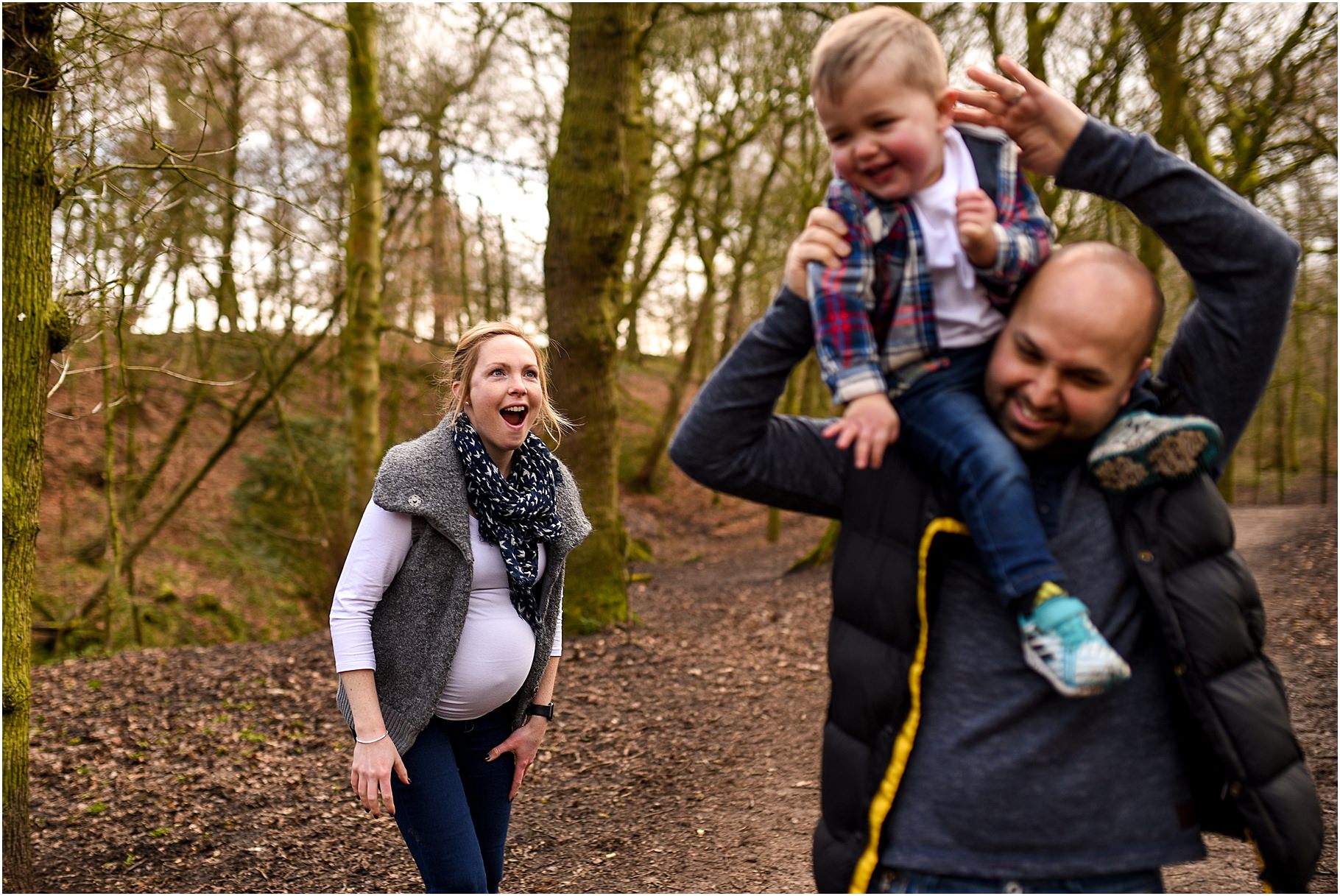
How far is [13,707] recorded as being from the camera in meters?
4.09

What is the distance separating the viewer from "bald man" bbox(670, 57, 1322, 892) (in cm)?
166

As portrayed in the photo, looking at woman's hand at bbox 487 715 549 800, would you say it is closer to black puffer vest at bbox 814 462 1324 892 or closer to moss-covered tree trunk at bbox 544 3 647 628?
black puffer vest at bbox 814 462 1324 892

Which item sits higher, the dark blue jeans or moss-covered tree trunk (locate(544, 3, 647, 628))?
moss-covered tree trunk (locate(544, 3, 647, 628))

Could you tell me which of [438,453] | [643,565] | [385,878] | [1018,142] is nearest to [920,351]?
[1018,142]

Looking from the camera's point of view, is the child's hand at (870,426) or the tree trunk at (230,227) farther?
the tree trunk at (230,227)

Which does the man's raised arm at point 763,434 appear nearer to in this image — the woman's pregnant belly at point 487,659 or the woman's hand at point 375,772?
the woman's pregnant belly at point 487,659

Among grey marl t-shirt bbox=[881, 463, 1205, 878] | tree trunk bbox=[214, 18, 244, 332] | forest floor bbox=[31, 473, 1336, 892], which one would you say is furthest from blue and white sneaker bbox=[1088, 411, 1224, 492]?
tree trunk bbox=[214, 18, 244, 332]

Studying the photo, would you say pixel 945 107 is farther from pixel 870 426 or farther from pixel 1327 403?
pixel 1327 403

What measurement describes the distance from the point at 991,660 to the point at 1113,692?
0.22m

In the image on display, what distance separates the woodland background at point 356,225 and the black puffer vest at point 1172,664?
3.68 meters

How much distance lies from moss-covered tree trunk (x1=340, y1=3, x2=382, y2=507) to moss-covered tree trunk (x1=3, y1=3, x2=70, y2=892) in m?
5.27

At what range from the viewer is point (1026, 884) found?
167 centimetres

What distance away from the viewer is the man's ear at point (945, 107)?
1.82 m

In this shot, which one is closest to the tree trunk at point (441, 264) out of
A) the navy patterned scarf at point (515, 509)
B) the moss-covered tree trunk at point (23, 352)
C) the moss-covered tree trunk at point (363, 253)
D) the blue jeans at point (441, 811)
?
the moss-covered tree trunk at point (363, 253)
